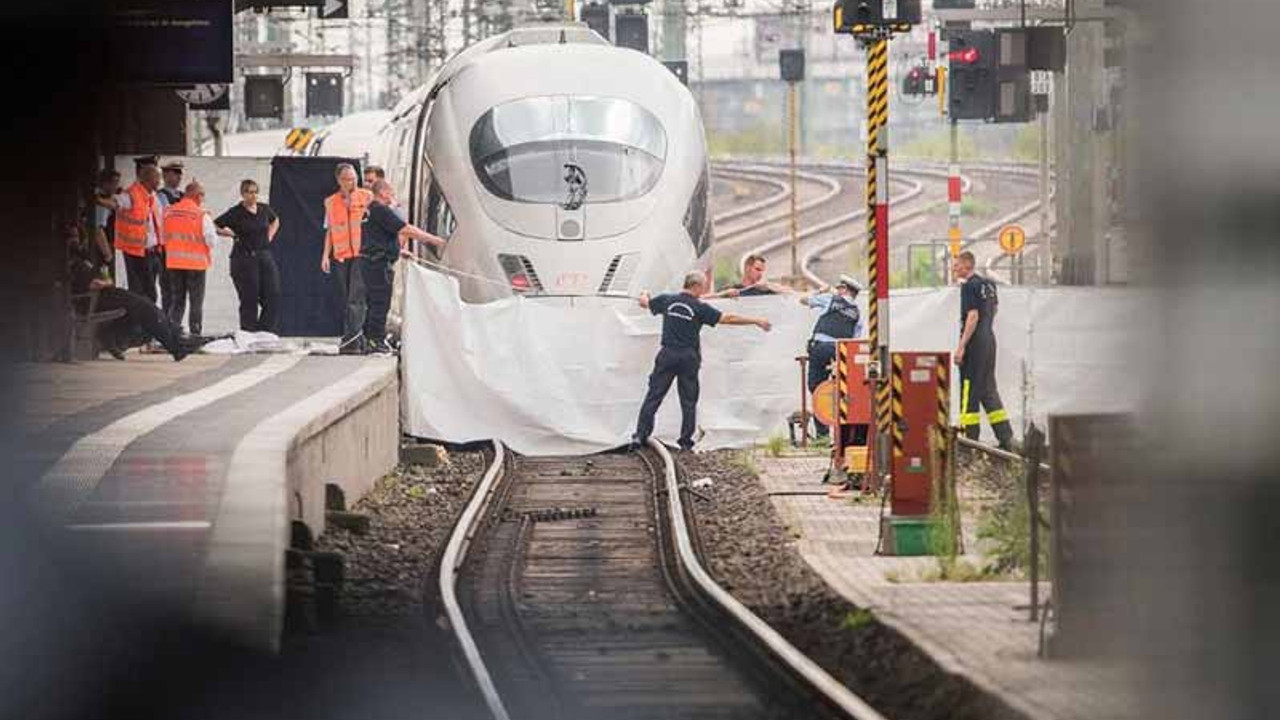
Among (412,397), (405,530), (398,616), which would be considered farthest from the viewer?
(412,397)

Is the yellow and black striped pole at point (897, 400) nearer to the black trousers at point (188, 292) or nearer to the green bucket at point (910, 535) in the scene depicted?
the green bucket at point (910, 535)

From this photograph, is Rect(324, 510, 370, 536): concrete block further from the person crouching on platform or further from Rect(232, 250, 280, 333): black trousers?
Rect(232, 250, 280, 333): black trousers

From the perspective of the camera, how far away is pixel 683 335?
66.9 ft

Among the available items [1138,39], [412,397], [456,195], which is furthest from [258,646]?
[456,195]

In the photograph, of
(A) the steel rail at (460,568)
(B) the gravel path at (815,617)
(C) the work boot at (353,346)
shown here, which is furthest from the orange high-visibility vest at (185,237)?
(B) the gravel path at (815,617)

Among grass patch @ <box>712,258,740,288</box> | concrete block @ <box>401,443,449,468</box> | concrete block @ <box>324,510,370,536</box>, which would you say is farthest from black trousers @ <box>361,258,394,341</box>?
grass patch @ <box>712,258,740,288</box>

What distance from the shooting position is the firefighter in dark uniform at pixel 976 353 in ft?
62.1

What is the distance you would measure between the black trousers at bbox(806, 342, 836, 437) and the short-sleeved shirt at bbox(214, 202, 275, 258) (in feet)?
15.6

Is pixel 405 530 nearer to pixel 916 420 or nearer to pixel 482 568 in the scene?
pixel 482 568

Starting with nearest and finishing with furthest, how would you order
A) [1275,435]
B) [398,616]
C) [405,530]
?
[1275,435] → [398,616] → [405,530]

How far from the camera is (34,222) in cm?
644

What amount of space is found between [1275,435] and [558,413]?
17.6 m

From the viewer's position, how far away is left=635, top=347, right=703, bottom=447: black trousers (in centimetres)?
2038

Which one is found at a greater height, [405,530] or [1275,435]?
[1275,435]
